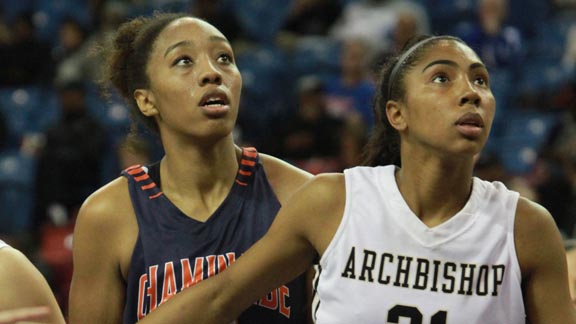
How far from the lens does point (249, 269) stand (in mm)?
2709

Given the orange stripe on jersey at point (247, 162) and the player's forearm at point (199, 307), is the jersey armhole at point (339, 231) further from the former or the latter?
the orange stripe on jersey at point (247, 162)

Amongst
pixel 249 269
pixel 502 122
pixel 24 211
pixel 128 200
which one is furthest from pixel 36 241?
pixel 249 269

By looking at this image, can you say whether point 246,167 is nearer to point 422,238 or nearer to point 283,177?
point 283,177

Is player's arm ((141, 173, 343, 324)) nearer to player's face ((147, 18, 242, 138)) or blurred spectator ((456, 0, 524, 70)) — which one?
player's face ((147, 18, 242, 138))

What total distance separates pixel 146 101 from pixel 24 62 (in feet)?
20.2

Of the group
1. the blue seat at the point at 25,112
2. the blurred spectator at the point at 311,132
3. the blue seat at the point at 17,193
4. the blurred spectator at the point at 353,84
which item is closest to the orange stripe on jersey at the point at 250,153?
the blurred spectator at the point at 311,132

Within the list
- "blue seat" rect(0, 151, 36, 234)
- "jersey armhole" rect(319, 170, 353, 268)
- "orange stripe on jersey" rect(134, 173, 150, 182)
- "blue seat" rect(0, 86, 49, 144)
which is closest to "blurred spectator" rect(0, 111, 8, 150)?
"blue seat" rect(0, 86, 49, 144)

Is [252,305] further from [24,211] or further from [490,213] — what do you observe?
[24,211]

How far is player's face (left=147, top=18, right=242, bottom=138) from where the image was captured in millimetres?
3121

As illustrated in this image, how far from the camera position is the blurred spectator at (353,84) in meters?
7.70

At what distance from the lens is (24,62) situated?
9172 millimetres

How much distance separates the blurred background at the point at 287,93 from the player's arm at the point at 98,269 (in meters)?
3.41

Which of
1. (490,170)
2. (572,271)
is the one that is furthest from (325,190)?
(490,170)

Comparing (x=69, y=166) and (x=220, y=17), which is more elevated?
(x=220, y=17)
